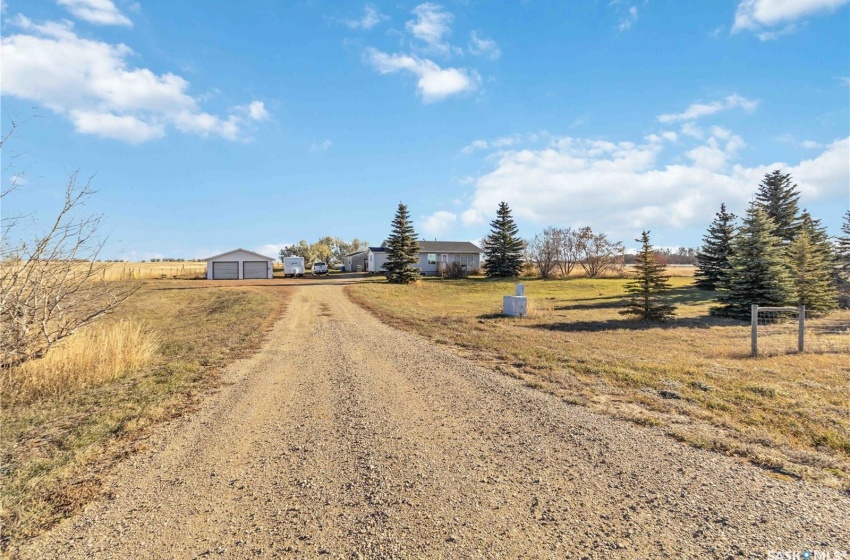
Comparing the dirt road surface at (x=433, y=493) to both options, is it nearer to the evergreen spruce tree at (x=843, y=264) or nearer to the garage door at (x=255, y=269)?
the evergreen spruce tree at (x=843, y=264)

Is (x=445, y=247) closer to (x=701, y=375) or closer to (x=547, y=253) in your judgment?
(x=547, y=253)

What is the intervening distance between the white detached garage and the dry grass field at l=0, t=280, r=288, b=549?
127ft

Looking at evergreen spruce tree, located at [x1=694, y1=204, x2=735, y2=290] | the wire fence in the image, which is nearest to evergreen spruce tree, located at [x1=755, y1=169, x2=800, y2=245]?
evergreen spruce tree, located at [x1=694, y1=204, x2=735, y2=290]

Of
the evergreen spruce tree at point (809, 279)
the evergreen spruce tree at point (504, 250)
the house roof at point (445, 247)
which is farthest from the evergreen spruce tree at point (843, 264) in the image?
the house roof at point (445, 247)

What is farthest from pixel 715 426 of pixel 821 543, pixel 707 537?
pixel 707 537

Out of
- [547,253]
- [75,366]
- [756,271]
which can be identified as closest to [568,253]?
[547,253]

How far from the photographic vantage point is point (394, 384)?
7.01 metres

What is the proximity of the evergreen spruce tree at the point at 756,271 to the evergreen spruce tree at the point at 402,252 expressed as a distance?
26249 millimetres

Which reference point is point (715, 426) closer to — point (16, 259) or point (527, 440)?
point (527, 440)

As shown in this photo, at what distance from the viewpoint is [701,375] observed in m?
7.39

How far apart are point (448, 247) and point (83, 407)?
50028mm

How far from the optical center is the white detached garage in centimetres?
4731

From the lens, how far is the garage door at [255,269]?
4822 centimetres

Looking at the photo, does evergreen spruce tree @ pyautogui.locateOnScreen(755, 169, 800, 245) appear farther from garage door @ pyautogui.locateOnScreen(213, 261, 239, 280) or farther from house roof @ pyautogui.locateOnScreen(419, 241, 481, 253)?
garage door @ pyautogui.locateOnScreen(213, 261, 239, 280)
